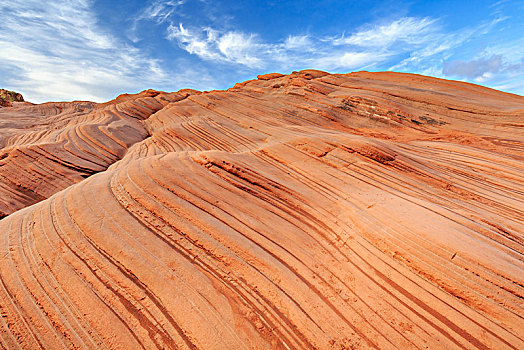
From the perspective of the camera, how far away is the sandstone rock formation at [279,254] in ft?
11.4

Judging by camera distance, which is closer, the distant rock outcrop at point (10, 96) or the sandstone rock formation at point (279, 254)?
the sandstone rock formation at point (279, 254)

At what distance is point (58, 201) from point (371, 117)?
17214 millimetres

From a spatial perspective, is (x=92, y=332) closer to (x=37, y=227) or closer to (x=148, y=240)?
(x=148, y=240)

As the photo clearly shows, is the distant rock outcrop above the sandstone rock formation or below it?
above

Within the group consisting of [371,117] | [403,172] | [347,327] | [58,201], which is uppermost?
[371,117]

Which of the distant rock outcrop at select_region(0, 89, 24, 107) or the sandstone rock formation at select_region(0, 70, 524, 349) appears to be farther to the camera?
the distant rock outcrop at select_region(0, 89, 24, 107)

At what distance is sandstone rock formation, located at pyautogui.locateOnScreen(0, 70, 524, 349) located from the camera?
3.48 metres

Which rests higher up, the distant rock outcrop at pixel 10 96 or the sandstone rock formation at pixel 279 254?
the distant rock outcrop at pixel 10 96

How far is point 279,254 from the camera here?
4.71m

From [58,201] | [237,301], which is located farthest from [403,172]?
[58,201]

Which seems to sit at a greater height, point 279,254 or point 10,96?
point 10,96

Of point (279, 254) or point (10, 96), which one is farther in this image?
point (10, 96)

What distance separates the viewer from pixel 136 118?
23141 millimetres

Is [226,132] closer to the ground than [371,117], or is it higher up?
closer to the ground
